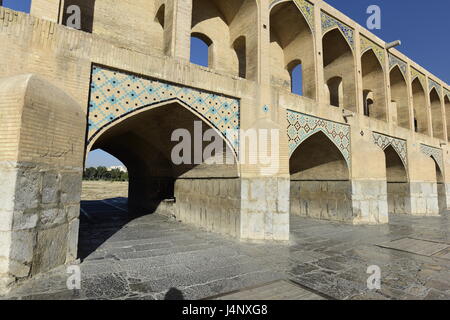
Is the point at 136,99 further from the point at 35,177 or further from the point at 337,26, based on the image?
the point at 337,26

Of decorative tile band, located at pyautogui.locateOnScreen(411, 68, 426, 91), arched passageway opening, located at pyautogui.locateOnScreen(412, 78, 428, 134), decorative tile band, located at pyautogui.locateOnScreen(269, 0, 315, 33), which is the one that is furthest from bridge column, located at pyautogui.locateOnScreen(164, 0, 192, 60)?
arched passageway opening, located at pyautogui.locateOnScreen(412, 78, 428, 134)

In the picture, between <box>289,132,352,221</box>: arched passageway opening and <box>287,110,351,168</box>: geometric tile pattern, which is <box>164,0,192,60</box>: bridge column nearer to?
<box>287,110,351,168</box>: geometric tile pattern

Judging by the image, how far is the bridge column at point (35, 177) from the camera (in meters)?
2.86

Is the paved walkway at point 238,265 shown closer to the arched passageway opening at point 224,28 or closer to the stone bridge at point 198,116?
the stone bridge at point 198,116

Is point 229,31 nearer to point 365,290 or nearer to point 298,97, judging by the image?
point 298,97

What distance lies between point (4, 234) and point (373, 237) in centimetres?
689

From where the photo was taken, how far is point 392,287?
313cm

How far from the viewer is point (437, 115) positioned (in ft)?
48.6

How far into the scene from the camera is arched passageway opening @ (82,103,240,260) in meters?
5.72

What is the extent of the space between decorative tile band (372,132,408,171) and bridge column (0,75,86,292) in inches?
367

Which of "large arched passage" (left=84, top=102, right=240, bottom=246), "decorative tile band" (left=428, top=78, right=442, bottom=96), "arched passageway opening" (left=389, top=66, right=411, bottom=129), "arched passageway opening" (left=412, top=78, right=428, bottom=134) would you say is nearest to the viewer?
"large arched passage" (left=84, top=102, right=240, bottom=246)

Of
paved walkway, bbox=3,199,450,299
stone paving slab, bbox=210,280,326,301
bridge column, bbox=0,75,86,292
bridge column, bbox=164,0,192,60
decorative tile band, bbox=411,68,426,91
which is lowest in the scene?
stone paving slab, bbox=210,280,326,301

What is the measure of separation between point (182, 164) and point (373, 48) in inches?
335

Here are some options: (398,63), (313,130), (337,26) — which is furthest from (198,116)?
(398,63)
